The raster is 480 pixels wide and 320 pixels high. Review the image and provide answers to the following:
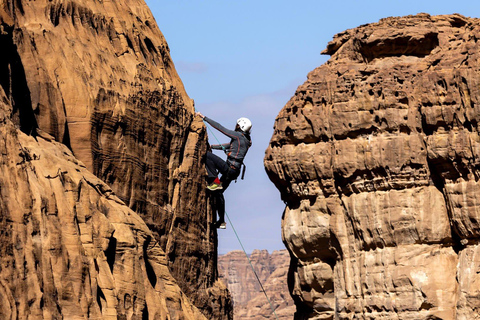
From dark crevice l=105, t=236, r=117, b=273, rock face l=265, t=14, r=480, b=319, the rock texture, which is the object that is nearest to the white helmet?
rock face l=265, t=14, r=480, b=319

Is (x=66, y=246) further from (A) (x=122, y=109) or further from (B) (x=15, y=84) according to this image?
(A) (x=122, y=109)

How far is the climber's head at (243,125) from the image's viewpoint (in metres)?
43.9

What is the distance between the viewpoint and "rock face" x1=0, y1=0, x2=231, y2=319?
35.9 meters

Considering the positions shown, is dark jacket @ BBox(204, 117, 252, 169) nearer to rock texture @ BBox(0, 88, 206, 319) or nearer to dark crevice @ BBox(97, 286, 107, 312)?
rock texture @ BBox(0, 88, 206, 319)

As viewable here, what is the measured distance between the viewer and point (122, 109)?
3934 cm

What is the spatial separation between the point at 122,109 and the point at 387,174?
11.5m

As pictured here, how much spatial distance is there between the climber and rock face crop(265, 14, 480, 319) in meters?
4.23

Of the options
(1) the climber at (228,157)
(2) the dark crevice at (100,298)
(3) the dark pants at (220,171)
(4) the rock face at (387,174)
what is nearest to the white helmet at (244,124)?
(1) the climber at (228,157)

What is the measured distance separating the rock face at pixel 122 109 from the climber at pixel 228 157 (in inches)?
19.3

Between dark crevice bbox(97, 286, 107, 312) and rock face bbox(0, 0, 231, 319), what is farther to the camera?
rock face bbox(0, 0, 231, 319)

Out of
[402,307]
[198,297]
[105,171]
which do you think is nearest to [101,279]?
[105,171]

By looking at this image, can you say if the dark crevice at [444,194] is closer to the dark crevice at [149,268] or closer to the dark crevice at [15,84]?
the dark crevice at [149,268]

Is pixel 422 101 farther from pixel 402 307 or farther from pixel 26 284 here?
pixel 26 284

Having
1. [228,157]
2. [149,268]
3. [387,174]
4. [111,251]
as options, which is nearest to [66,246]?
[111,251]
